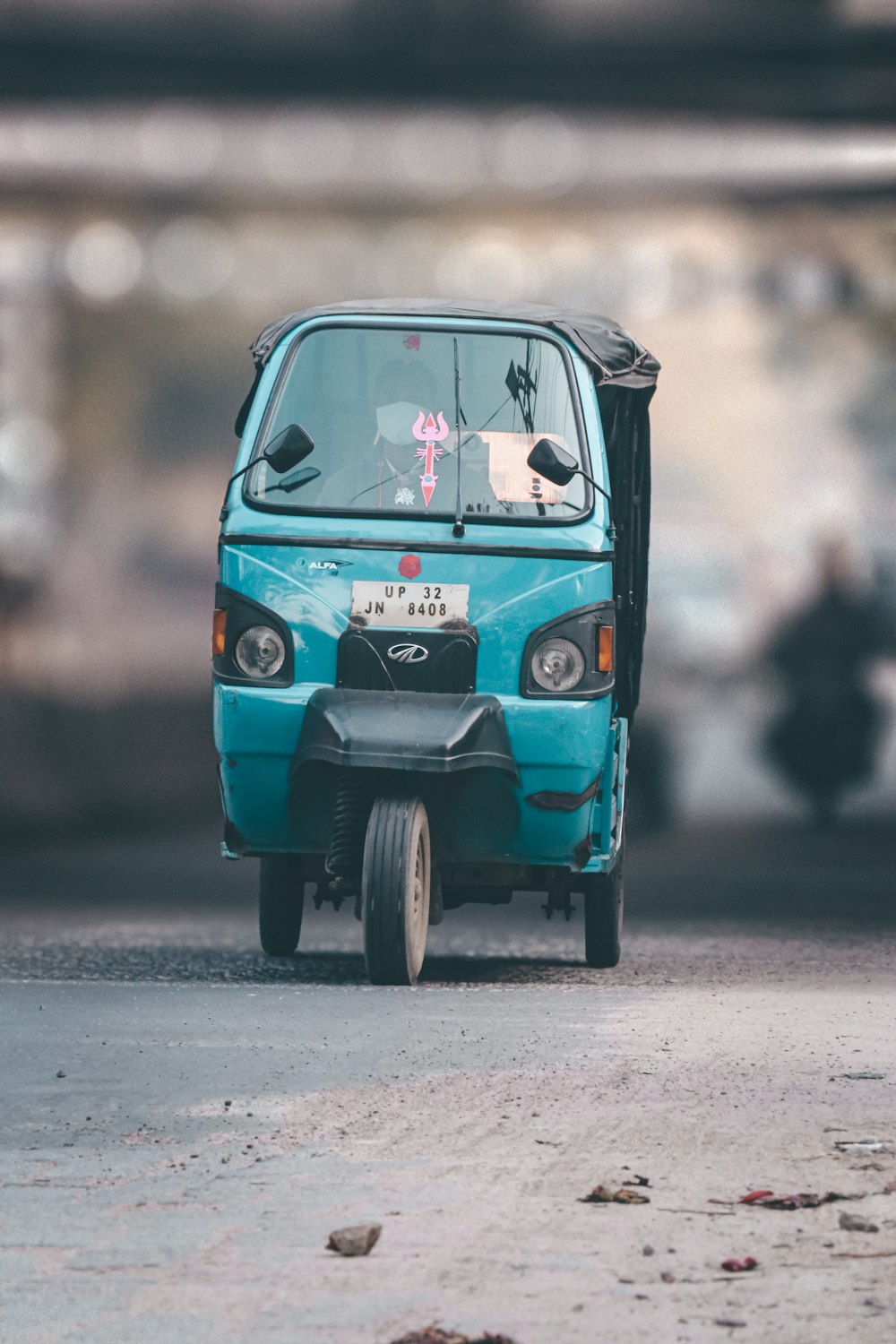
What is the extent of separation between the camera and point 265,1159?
6.71m

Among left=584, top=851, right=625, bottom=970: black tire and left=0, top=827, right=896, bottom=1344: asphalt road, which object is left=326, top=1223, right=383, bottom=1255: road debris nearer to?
left=0, top=827, right=896, bottom=1344: asphalt road

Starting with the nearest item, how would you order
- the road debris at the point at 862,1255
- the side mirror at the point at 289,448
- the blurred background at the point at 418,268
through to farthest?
the road debris at the point at 862,1255 < the side mirror at the point at 289,448 < the blurred background at the point at 418,268

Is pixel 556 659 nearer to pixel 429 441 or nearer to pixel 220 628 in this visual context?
pixel 429 441

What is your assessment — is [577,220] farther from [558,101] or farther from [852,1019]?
[852,1019]

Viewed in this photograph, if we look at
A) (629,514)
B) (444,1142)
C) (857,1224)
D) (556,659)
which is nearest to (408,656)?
(556,659)

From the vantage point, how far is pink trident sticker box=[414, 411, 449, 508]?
10125mm

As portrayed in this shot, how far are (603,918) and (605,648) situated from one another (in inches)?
62.2

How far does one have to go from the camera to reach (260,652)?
33.0 feet

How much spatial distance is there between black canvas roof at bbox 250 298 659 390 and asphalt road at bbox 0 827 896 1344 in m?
2.36

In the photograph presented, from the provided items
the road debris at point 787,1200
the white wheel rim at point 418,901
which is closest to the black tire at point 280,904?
the white wheel rim at point 418,901

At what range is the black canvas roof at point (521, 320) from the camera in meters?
10.4

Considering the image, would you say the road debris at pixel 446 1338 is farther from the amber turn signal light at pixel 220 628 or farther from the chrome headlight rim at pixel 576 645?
the amber turn signal light at pixel 220 628

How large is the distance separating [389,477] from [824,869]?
7.99 meters

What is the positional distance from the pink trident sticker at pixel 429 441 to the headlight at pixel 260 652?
787 mm
